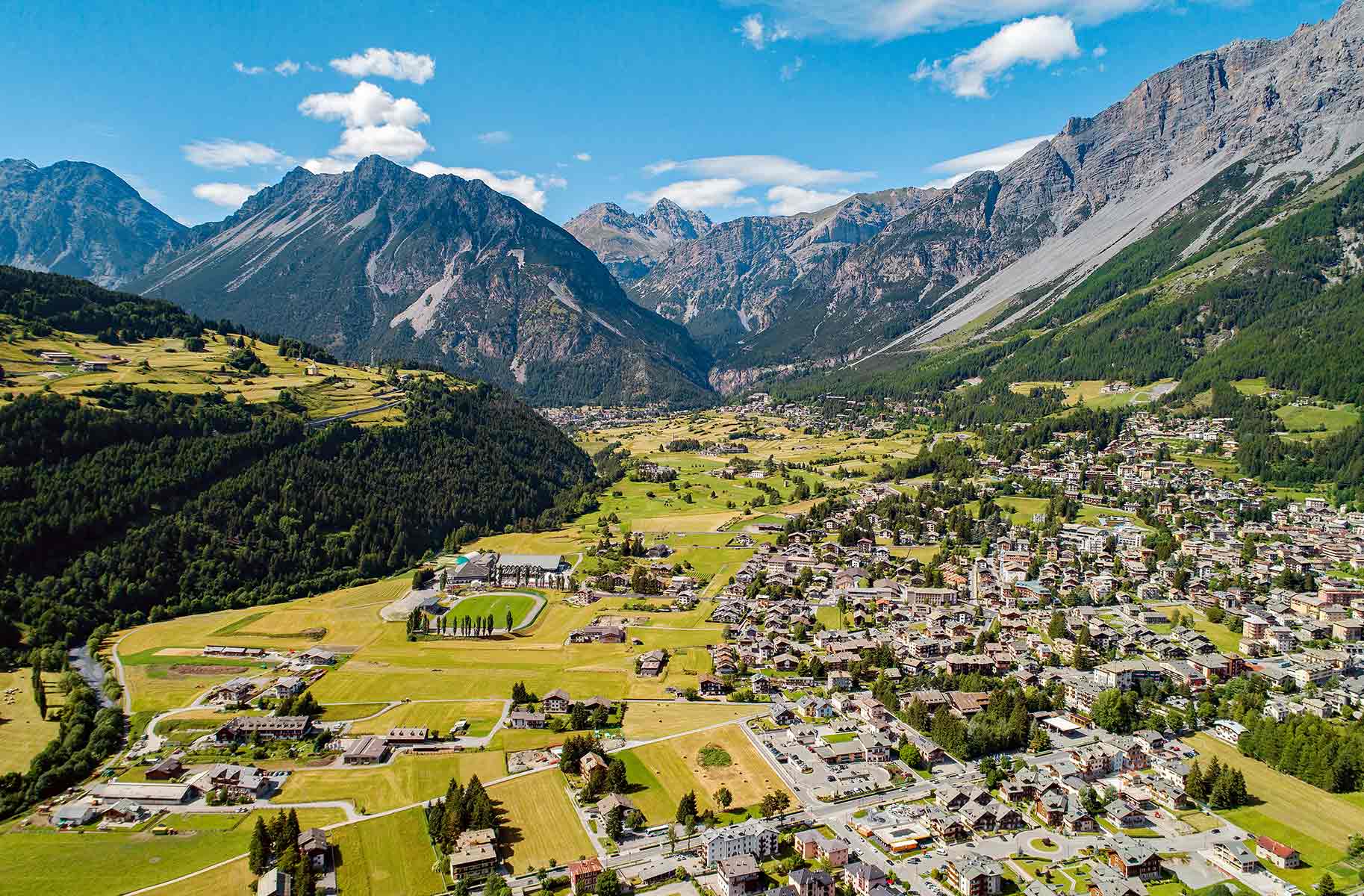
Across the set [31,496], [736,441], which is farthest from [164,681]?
[736,441]

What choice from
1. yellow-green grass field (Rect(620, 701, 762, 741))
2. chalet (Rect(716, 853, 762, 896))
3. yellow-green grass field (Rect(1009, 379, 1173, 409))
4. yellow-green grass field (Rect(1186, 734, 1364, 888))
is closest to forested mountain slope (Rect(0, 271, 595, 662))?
yellow-green grass field (Rect(620, 701, 762, 741))

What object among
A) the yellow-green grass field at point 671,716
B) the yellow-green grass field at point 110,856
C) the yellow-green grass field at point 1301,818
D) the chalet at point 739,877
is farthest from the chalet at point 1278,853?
the yellow-green grass field at point 110,856

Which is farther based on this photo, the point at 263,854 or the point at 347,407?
the point at 347,407

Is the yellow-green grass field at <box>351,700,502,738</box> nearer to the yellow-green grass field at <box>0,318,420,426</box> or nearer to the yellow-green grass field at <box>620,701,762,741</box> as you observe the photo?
the yellow-green grass field at <box>620,701,762,741</box>

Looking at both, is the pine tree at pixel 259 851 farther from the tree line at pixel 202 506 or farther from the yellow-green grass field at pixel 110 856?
the tree line at pixel 202 506

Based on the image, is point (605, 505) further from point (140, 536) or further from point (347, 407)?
point (140, 536)

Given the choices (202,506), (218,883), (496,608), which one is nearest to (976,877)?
(218,883)

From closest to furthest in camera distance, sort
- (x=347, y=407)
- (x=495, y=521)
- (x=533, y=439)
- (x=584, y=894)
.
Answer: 1. (x=584, y=894)
2. (x=495, y=521)
3. (x=347, y=407)
4. (x=533, y=439)
